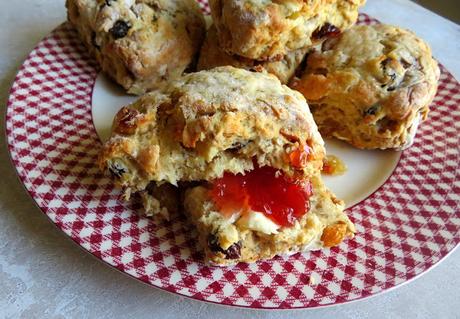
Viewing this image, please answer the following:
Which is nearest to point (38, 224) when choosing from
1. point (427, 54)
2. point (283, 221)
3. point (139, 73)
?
point (139, 73)

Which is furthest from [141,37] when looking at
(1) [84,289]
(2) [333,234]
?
(2) [333,234]

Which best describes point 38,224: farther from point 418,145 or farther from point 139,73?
point 418,145

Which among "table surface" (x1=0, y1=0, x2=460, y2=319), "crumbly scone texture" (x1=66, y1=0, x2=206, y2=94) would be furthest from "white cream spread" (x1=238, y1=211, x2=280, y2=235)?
"crumbly scone texture" (x1=66, y1=0, x2=206, y2=94)

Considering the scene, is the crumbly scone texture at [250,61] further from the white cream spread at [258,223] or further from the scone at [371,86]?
the white cream spread at [258,223]

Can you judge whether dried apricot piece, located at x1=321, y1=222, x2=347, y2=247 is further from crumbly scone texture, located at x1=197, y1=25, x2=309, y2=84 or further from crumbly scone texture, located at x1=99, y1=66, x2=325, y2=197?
crumbly scone texture, located at x1=197, y1=25, x2=309, y2=84

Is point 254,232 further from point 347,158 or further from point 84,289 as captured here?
point 347,158

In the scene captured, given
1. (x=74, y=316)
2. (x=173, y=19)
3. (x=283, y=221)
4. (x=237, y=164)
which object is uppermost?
(x=173, y=19)
